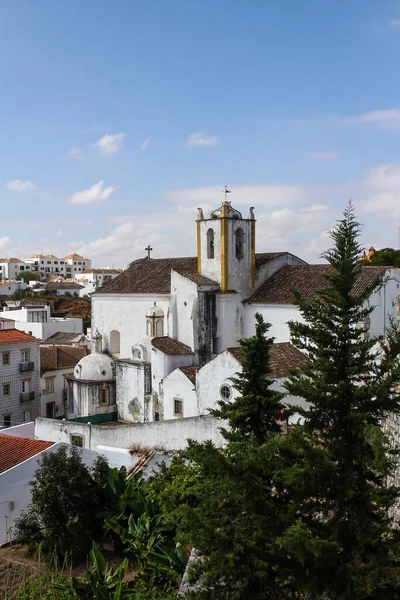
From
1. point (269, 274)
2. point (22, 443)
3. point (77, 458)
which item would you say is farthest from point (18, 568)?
point (269, 274)

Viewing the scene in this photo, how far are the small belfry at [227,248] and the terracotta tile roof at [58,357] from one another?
11991mm

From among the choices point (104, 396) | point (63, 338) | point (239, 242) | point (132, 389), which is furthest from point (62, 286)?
point (239, 242)

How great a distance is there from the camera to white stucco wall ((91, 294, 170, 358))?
30062 mm

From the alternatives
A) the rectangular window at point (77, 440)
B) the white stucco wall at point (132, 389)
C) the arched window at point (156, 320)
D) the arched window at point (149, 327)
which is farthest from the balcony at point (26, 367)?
the rectangular window at point (77, 440)

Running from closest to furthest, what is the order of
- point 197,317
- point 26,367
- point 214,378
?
point 214,378
point 197,317
point 26,367

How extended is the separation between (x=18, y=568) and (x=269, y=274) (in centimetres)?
1691

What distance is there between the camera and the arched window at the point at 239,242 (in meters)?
27.6

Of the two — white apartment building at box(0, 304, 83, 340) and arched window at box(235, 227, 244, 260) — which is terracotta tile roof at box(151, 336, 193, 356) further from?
white apartment building at box(0, 304, 83, 340)

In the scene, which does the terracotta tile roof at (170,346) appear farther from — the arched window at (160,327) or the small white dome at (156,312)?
the small white dome at (156,312)

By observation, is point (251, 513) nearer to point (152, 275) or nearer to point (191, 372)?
point (191, 372)

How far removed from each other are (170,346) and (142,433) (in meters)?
5.57

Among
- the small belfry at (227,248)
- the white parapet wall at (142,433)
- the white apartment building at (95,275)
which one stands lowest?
the white parapet wall at (142,433)

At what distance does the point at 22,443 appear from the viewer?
810 inches

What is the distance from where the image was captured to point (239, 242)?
2777cm
